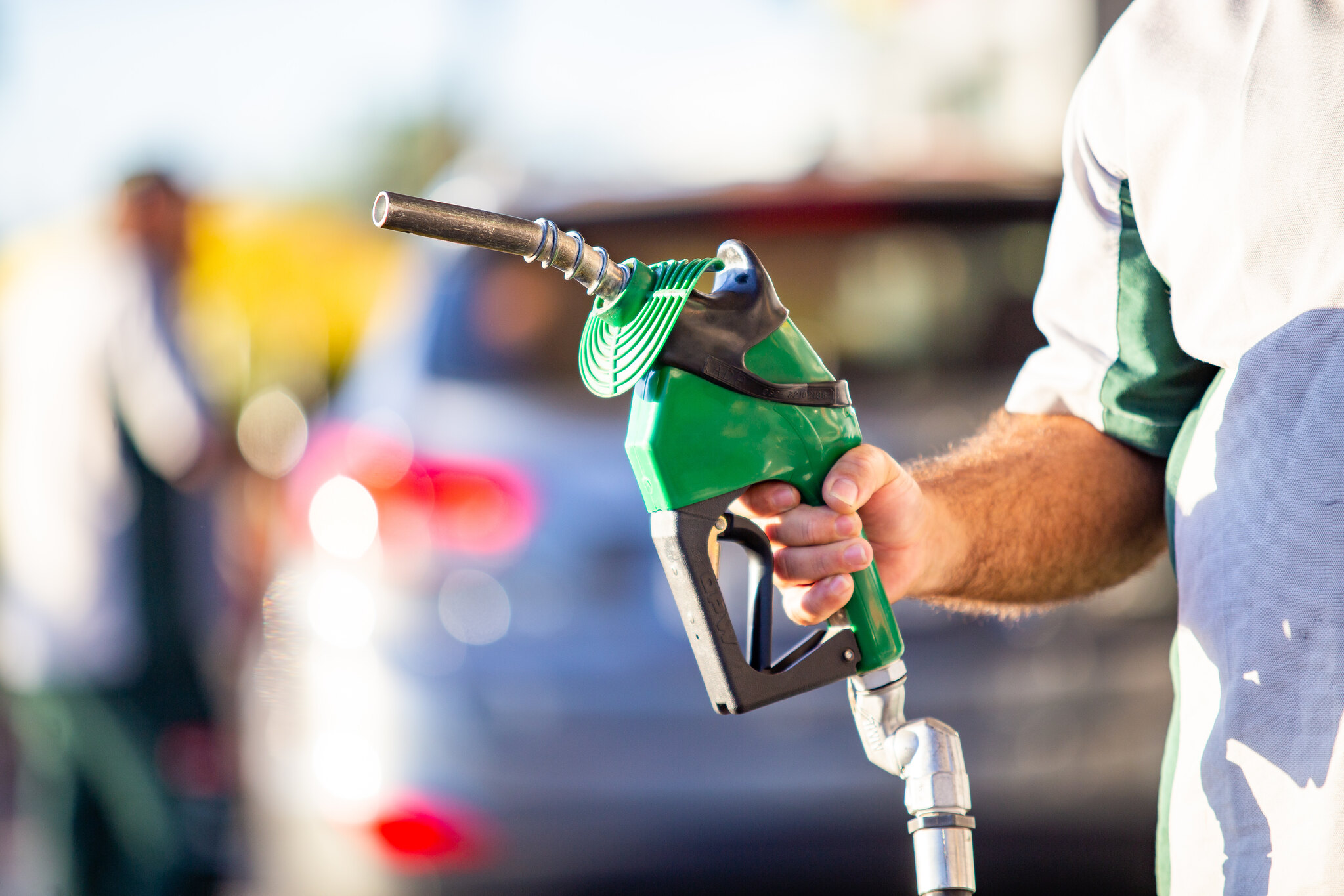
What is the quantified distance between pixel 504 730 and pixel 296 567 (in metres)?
0.67

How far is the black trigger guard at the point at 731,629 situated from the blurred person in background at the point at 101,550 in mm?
2655

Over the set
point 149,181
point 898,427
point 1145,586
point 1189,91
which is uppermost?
point 149,181

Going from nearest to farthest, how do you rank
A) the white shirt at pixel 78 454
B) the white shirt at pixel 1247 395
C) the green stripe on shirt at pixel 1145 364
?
the white shirt at pixel 1247 395, the green stripe on shirt at pixel 1145 364, the white shirt at pixel 78 454

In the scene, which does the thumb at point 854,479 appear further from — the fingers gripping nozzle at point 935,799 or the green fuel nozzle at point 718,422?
the fingers gripping nozzle at point 935,799

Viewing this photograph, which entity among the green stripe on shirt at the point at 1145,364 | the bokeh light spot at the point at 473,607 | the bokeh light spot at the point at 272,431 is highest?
the bokeh light spot at the point at 272,431

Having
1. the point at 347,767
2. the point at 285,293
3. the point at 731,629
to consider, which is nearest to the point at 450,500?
the point at 347,767

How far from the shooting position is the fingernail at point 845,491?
1.25 metres

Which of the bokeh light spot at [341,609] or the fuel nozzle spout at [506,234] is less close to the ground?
the bokeh light spot at [341,609]

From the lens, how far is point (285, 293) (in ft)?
62.0

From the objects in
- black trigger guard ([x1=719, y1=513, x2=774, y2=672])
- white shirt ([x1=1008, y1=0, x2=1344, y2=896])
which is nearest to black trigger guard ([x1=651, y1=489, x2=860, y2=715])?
black trigger guard ([x1=719, y1=513, x2=774, y2=672])

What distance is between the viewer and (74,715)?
348 centimetres

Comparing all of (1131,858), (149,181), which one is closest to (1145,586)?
(1131,858)

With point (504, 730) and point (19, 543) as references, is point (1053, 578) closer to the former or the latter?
point (504, 730)

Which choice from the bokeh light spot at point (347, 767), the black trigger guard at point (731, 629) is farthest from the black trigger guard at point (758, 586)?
the bokeh light spot at point (347, 767)
